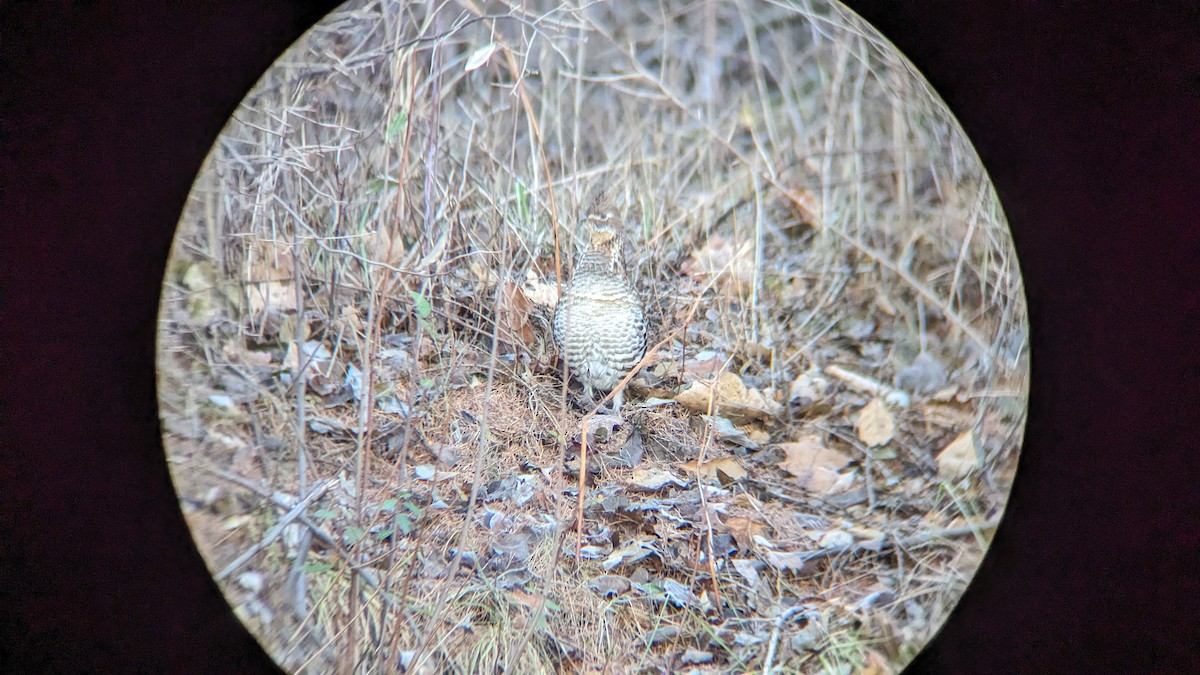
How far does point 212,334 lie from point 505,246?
1.28 ft

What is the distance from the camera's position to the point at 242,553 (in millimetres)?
1045

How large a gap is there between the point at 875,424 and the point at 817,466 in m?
0.09

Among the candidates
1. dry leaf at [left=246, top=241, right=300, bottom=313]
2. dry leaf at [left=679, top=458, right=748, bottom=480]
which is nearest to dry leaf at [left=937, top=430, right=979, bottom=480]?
dry leaf at [left=679, top=458, right=748, bottom=480]

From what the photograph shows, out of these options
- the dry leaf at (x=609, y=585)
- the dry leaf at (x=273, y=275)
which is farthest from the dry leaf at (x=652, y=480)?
the dry leaf at (x=273, y=275)

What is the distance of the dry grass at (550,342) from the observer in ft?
3.22


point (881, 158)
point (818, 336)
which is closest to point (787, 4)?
point (881, 158)

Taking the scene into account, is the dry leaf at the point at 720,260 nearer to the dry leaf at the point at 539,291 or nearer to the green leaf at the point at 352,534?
the dry leaf at the point at 539,291

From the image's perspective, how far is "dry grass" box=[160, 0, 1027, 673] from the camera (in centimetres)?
98

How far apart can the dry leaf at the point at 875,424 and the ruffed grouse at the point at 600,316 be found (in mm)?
300

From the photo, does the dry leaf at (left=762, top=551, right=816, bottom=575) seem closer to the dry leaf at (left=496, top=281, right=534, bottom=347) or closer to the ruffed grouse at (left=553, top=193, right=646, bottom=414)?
the ruffed grouse at (left=553, top=193, right=646, bottom=414)

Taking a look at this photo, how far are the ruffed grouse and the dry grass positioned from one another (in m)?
0.03

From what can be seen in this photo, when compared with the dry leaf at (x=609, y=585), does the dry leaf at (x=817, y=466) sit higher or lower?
higher

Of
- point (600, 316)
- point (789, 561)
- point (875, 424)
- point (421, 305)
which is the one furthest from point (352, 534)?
point (875, 424)

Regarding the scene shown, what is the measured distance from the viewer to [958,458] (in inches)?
40.9
